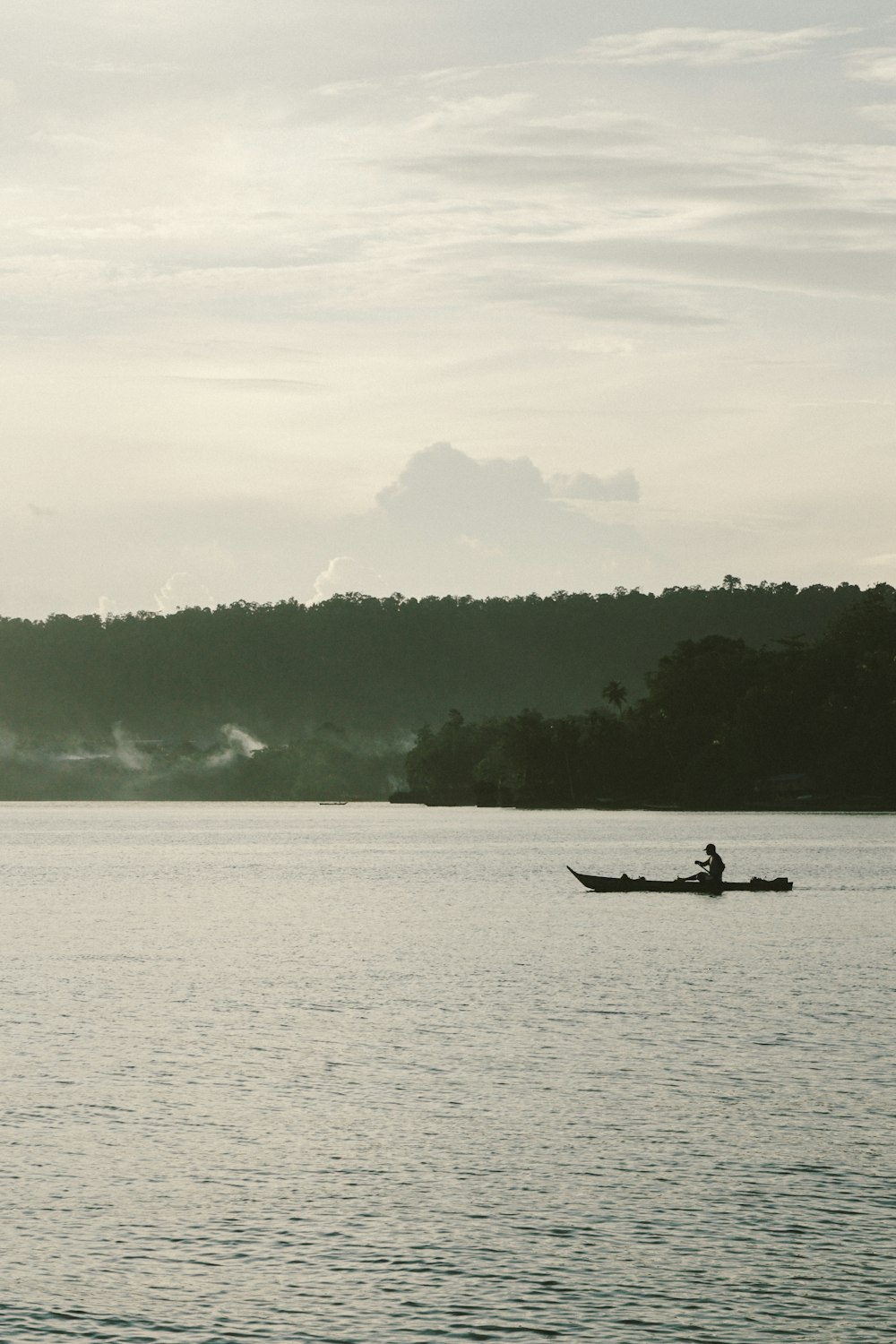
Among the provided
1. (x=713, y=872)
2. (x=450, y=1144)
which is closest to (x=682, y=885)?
(x=713, y=872)

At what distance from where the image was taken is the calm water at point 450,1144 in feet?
82.4

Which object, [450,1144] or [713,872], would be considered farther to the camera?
[713,872]

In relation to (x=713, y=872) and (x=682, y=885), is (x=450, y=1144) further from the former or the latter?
(x=713, y=872)

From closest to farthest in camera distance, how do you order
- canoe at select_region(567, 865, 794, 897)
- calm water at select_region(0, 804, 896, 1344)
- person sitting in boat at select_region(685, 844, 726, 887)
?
1. calm water at select_region(0, 804, 896, 1344)
2. canoe at select_region(567, 865, 794, 897)
3. person sitting in boat at select_region(685, 844, 726, 887)

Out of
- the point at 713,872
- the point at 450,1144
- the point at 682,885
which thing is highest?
the point at 713,872

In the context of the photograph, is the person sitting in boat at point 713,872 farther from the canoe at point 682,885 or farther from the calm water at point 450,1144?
the calm water at point 450,1144

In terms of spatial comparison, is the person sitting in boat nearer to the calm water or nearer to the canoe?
the canoe

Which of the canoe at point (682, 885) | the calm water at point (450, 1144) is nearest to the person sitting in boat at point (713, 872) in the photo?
the canoe at point (682, 885)

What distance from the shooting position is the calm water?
82.4 feet

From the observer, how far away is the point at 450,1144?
35.6m

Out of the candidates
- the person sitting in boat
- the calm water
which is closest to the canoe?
the person sitting in boat

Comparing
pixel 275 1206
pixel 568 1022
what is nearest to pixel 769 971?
pixel 568 1022

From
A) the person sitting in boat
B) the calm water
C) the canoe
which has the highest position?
the person sitting in boat

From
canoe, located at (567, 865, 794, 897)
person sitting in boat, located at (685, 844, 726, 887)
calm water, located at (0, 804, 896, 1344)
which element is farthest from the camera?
person sitting in boat, located at (685, 844, 726, 887)
